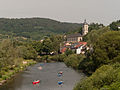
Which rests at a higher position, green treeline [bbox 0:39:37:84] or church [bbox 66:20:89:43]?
church [bbox 66:20:89:43]

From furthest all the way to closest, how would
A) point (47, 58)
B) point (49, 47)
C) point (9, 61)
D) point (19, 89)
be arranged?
point (49, 47) → point (47, 58) → point (9, 61) → point (19, 89)

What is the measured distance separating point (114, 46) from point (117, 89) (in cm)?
2580

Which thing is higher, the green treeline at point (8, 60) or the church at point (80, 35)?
the church at point (80, 35)

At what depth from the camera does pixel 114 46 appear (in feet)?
157

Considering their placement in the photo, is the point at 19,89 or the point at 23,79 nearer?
the point at 19,89

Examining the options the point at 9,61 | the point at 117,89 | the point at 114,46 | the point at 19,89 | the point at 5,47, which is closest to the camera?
the point at 117,89

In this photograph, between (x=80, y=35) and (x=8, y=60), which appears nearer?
(x=8, y=60)

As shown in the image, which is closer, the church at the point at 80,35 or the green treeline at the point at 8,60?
the green treeline at the point at 8,60

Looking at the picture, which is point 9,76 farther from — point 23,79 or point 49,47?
point 49,47

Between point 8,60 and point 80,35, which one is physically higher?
point 80,35

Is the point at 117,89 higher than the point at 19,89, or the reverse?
the point at 117,89

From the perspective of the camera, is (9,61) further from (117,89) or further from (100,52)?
(117,89)

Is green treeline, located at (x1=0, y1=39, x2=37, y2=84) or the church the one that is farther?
the church

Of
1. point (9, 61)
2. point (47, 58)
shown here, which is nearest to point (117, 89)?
point (9, 61)
